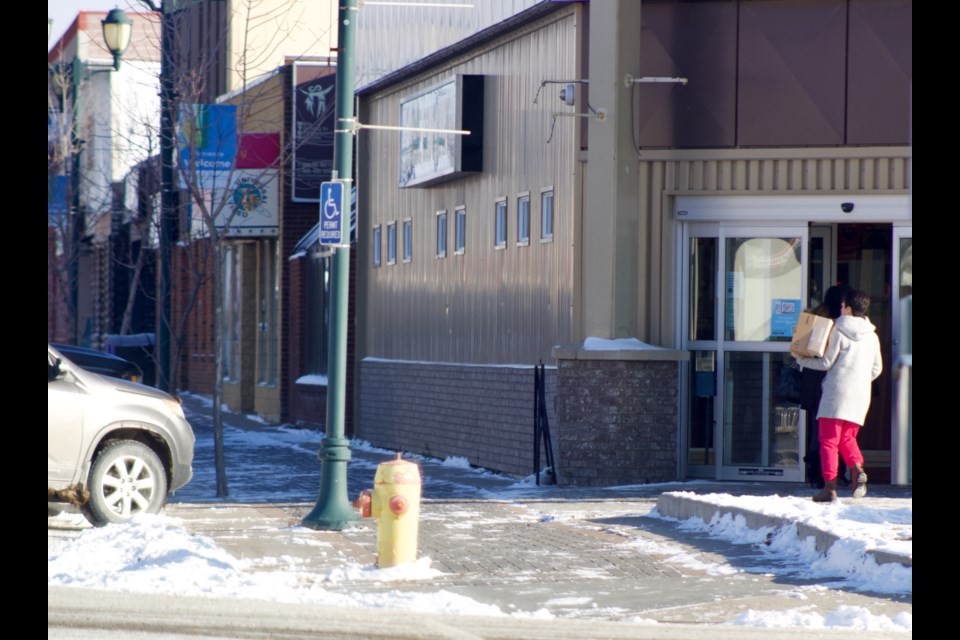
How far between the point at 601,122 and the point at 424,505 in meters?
4.25

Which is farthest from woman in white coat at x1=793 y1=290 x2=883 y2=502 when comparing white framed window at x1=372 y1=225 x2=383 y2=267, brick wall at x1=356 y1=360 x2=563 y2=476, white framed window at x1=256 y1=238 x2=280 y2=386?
white framed window at x1=256 y1=238 x2=280 y2=386

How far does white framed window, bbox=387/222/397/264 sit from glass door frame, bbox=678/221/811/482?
7.02m

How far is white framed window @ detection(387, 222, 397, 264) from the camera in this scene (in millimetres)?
22188

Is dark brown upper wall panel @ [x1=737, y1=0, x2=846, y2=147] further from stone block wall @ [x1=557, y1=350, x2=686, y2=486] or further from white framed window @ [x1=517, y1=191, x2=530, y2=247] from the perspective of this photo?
white framed window @ [x1=517, y1=191, x2=530, y2=247]

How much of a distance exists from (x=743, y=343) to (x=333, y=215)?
16.6 feet

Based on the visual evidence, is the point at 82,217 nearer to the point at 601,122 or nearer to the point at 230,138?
the point at 230,138

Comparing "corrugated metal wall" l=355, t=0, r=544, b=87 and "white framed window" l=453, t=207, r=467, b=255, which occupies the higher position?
"corrugated metal wall" l=355, t=0, r=544, b=87

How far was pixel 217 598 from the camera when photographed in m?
8.95

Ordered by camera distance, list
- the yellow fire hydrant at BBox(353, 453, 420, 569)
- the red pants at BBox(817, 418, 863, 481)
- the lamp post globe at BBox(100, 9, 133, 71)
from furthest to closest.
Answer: the lamp post globe at BBox(100, 9, 133, 71), the red pants at BBox(817, 418, 863, 481), the yellow fire hydrant at BBox(353, 453, 420, 569)

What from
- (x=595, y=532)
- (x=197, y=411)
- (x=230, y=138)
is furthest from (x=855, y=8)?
(x=197, y=411)

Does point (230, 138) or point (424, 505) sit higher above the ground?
point (230, 138)

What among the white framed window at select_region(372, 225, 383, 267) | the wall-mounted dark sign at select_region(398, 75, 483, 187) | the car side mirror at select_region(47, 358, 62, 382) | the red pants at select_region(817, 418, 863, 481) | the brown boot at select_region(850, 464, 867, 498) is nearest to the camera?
the car side mirror at select_region(47, 358, 62, 382)

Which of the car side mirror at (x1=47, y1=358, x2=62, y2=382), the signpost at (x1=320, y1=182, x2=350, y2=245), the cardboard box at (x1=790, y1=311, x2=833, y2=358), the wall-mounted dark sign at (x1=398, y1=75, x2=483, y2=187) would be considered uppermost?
the wall-mounted dark sign at (x1=398, y1=75, x2=483, y2=187)

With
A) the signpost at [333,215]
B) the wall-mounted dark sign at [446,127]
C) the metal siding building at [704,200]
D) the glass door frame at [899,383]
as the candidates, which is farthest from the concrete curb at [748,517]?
the wall-mounted dark sign at [446,127]
